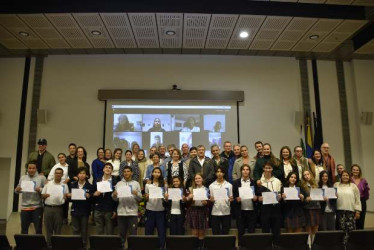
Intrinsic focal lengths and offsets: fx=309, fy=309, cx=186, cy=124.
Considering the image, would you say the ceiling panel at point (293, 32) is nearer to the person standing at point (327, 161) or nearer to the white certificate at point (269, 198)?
the person standing at point (327, 161)

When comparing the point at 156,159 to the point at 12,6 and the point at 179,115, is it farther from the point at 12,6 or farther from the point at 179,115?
the point at 12,6

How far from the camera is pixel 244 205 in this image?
4.89 m

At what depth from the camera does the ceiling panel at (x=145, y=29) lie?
6.31m

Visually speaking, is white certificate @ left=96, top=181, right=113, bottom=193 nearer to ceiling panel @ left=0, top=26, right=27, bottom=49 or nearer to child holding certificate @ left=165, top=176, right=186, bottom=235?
child holding certificate @ left=165, top=176, right=186, bottom=235

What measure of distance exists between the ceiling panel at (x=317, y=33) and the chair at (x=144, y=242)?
18.1ft

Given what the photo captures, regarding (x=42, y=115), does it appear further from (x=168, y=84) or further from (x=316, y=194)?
(x=316, y=194)

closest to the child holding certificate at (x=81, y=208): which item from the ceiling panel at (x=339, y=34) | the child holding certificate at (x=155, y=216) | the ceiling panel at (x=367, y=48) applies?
the child holding certificate at (x=155, y=216)

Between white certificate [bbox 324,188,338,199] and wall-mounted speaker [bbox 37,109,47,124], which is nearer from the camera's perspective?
white certificate [bbox 324,188,338,199]

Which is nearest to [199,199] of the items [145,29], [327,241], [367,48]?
[327,241]

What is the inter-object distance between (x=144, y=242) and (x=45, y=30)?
556cm

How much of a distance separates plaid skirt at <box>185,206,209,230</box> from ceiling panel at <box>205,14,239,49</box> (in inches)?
150

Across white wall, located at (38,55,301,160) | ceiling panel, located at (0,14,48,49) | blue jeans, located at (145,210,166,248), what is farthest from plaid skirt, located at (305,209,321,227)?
ceiling panel, located at (0,14,48,49)

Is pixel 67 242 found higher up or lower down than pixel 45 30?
lower down

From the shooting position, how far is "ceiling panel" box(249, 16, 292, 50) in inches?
252
